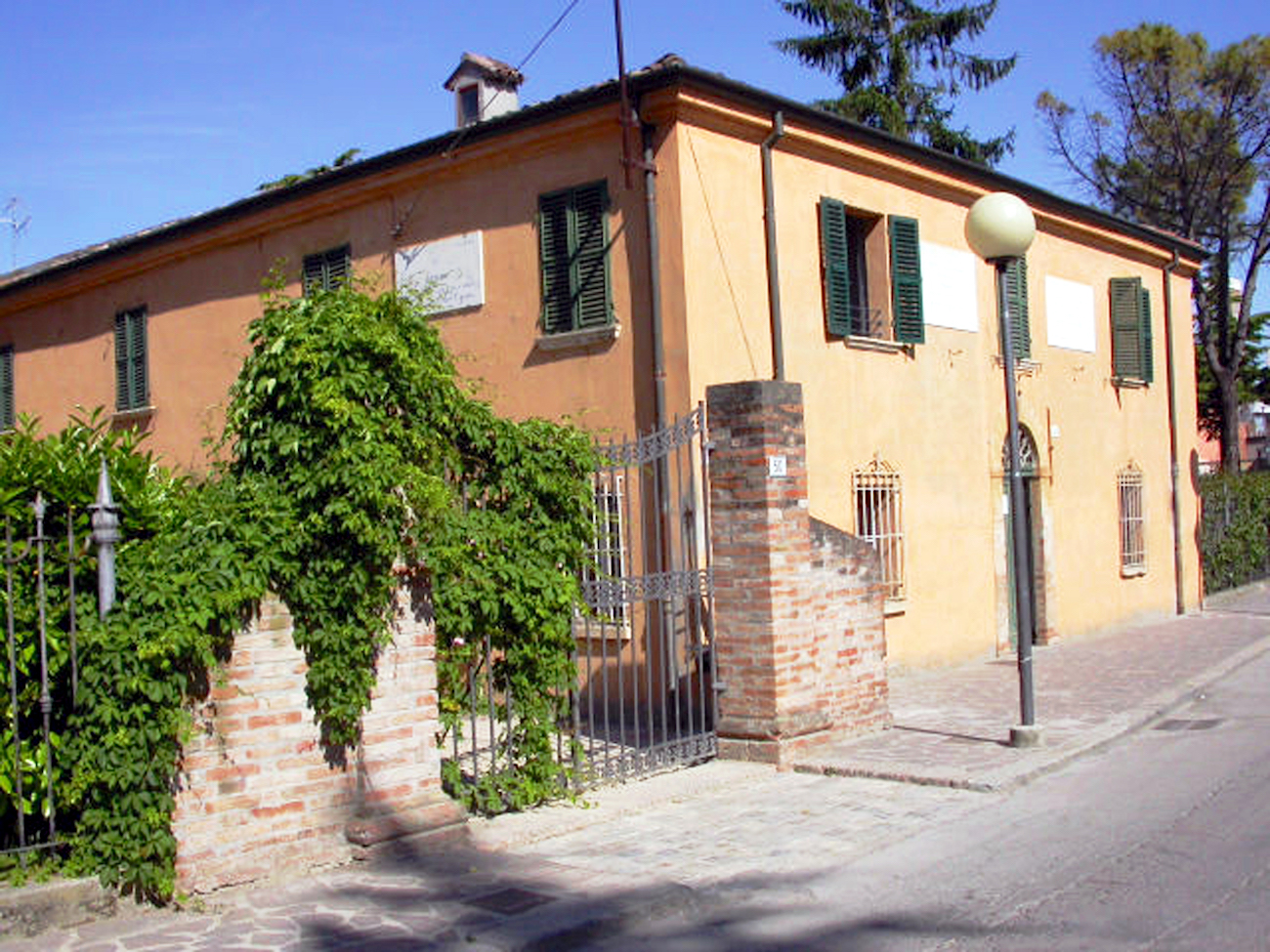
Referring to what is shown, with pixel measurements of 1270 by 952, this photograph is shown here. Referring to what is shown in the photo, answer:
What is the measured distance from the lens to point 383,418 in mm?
6914

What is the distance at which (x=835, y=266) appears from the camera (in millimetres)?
13273

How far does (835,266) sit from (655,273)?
8.17 feet

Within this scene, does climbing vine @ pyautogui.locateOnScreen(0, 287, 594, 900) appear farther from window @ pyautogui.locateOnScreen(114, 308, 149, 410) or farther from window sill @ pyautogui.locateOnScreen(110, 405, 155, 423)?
window @ pyautogui.locateOnScreen(114, 308, 149, 410)

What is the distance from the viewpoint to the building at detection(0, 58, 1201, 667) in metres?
12.0

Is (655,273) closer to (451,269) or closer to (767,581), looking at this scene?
(451,269)

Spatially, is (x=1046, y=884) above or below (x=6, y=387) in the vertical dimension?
below

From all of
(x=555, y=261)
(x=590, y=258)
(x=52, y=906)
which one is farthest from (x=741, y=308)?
(x=52, y=906)

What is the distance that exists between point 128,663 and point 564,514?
3.17 m

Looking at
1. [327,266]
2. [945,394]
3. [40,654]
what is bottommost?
[40,654]

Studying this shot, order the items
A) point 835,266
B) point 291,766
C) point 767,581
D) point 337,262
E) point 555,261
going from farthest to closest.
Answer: point 337,262, point 835,266, point 555,261, point 767,581, point 291,766

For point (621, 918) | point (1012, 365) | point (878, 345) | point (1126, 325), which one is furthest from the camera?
point (1126, 325)

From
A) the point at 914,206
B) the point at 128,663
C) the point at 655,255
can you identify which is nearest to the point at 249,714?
the point at 128,663

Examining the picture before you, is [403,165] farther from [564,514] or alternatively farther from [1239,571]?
[1239,571]

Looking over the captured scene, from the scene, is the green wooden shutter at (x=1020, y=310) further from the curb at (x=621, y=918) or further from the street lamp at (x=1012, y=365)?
the curb at (x=621, y=918)
